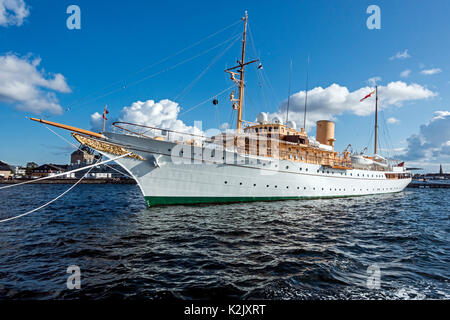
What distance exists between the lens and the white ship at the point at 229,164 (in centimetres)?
1376

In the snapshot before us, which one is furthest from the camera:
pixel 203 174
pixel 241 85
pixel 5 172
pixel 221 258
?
pixel 5 172

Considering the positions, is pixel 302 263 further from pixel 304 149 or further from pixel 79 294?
pixel 304 149

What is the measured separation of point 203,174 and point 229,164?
1.85 meters

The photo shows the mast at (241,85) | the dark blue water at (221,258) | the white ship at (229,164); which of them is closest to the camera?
the dark blue water at (221,258)

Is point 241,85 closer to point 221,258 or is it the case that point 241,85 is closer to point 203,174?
point 203,174

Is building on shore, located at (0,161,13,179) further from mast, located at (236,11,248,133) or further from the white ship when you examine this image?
mast, located at (236,11,248,133)

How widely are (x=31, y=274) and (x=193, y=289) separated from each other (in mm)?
3929

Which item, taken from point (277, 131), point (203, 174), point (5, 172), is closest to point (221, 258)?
point (203, 174)

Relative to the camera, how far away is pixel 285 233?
909cm

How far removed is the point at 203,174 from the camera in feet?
48.2

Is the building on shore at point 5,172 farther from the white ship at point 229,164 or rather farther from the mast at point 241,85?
the mast at point 241,85

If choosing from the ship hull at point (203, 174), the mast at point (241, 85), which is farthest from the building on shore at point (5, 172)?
the mast at point (241, 85)

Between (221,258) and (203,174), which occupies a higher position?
(203,174)
